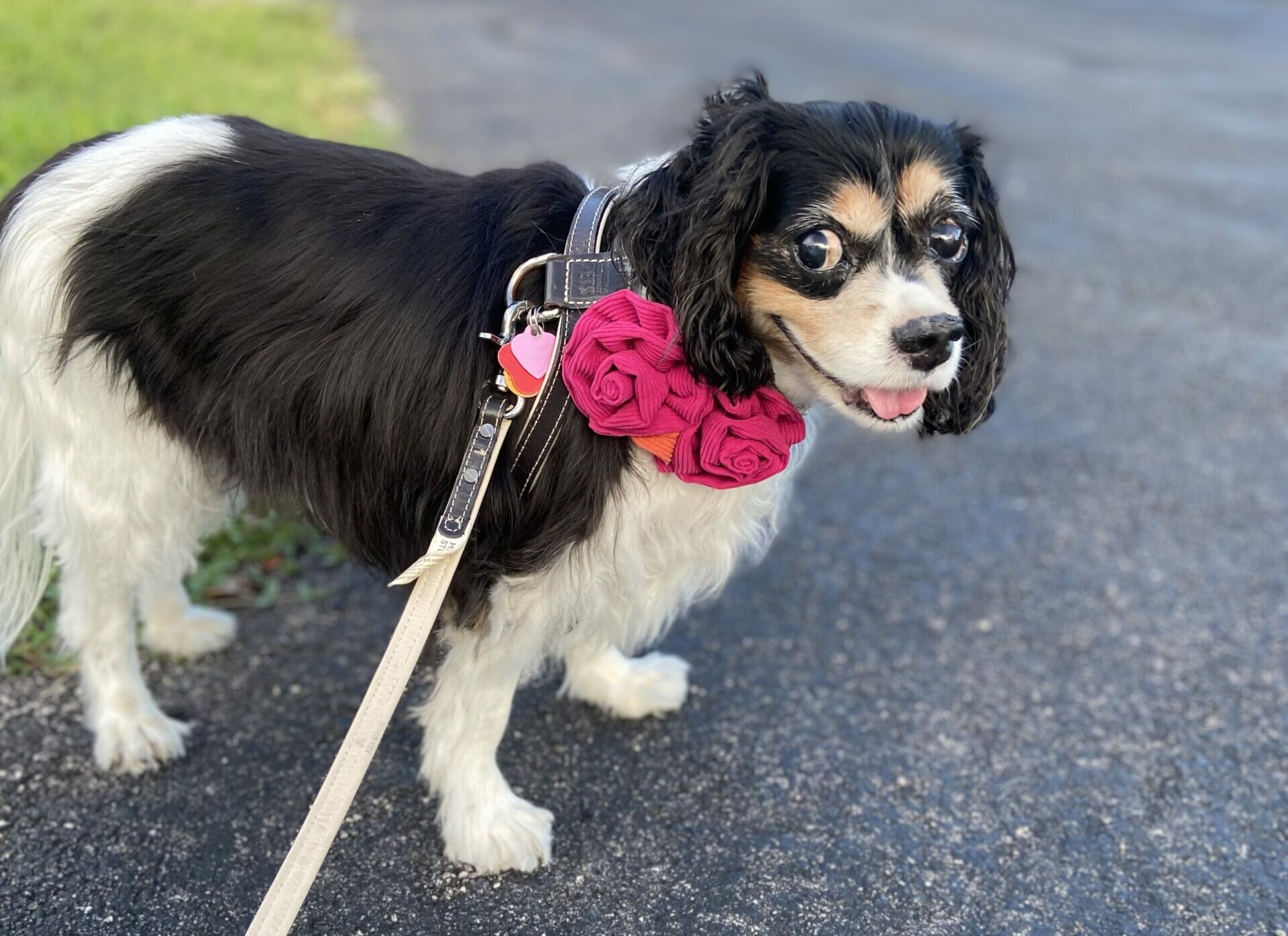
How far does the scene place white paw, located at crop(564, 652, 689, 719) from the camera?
316 cm

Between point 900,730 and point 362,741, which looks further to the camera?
point 900,730

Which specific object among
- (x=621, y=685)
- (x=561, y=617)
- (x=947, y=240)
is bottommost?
(x=621, y=685)

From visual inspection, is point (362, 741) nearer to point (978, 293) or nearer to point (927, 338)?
point (927, 338)

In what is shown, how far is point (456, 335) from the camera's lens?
2.37 metres

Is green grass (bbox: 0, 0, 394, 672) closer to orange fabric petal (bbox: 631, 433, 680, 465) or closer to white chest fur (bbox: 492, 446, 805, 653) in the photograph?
white chest fur (bbox: 492, 446, 805, 653)

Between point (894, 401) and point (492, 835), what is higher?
point (894, 401)

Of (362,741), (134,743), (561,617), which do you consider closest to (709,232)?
(561,617)

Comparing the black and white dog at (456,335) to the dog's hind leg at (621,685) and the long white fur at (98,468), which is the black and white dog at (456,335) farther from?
the dog's hind leg at (621,685)

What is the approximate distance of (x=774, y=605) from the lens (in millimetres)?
3758

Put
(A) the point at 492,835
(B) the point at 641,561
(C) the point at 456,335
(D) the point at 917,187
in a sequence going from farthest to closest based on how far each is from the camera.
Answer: (A) the point at 492,835 < (B) the point at 641,561 < (C) the point at 456,335 < (D) the point at 917,187

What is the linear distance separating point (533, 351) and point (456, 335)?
0.72 feet

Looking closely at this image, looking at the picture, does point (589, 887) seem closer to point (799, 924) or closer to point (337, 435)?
point (799, 924)

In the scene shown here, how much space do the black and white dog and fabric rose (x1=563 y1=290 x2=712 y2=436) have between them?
65mm

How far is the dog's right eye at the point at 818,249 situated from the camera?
213cm
